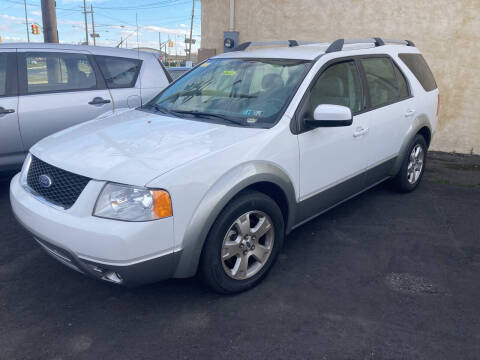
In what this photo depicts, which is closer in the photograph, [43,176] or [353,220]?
[43,176]

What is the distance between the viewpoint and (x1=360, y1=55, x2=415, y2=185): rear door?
420 cm

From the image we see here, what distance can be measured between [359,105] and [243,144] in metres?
1.57

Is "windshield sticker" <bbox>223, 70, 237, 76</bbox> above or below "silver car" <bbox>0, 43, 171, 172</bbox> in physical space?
above

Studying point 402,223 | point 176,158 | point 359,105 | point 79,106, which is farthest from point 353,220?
point 79,106

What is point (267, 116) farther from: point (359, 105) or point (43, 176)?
point (43, 176)

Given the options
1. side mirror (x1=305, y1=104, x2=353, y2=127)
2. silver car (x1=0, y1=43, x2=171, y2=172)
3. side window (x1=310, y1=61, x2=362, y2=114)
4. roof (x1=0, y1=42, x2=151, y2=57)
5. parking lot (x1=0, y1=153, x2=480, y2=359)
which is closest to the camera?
parking lot (x1=0, y1=153, x2=480, y2=359)

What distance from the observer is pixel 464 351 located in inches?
102

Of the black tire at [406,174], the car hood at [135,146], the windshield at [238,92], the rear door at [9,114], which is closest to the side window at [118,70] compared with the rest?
the rear door at [9,114]

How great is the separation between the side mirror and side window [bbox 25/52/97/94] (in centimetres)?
321

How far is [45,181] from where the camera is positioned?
2.88 m

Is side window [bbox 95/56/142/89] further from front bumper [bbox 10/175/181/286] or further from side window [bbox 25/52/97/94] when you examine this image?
front bumper [bbox 10/175/181/286]

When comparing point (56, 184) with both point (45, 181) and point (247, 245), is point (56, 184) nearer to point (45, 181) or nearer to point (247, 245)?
point (45, 181)

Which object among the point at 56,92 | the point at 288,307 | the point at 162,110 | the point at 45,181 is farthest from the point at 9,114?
the point at 288,307

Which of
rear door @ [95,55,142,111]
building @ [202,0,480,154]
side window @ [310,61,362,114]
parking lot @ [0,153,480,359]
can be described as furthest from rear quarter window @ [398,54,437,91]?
rear door @ [95,55,142,111]
